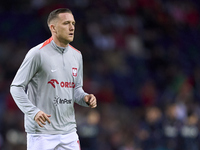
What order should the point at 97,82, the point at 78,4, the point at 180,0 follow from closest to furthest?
the point at 97,82
the point at 78,4
the point at 180,0

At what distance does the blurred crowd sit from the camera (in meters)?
8.62

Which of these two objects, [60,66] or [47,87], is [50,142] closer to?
[47,87]

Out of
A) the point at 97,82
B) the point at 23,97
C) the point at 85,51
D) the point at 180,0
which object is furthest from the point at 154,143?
the point at 180,0

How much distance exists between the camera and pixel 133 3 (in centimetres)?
1357

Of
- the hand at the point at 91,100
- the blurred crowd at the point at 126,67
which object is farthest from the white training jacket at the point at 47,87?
the blurred crowd at the point at 126,67

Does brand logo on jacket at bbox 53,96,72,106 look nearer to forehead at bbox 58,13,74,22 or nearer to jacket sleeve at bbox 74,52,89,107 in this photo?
jacket sleeve at bbox 74,52,89,107

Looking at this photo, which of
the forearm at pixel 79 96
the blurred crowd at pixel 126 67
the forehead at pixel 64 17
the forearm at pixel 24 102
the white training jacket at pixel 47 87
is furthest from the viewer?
the blurred crowd at pixel 126 67

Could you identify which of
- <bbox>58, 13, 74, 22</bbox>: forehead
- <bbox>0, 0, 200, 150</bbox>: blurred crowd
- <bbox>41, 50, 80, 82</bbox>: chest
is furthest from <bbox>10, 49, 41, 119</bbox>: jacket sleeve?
<bbox>0, 0, 200, 150</bbox>: blurred crowd

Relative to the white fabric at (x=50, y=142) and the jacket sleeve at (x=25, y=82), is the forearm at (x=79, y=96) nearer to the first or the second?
the white fabric at (x=50, y=142)

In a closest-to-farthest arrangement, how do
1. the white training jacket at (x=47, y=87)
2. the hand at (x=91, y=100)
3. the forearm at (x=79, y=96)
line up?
1. the white training jacket at (x=47, y=87)
2. the hand at (x=91, y=100)
3. the forearm at (x=79, y=96)

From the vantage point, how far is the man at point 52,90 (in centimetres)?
440

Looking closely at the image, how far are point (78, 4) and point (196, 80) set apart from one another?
407 cm

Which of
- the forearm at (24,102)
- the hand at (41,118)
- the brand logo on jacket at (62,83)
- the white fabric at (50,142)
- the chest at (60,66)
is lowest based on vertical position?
the white fabric at (50,142)

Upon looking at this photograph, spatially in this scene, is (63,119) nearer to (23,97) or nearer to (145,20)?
(23,97)
